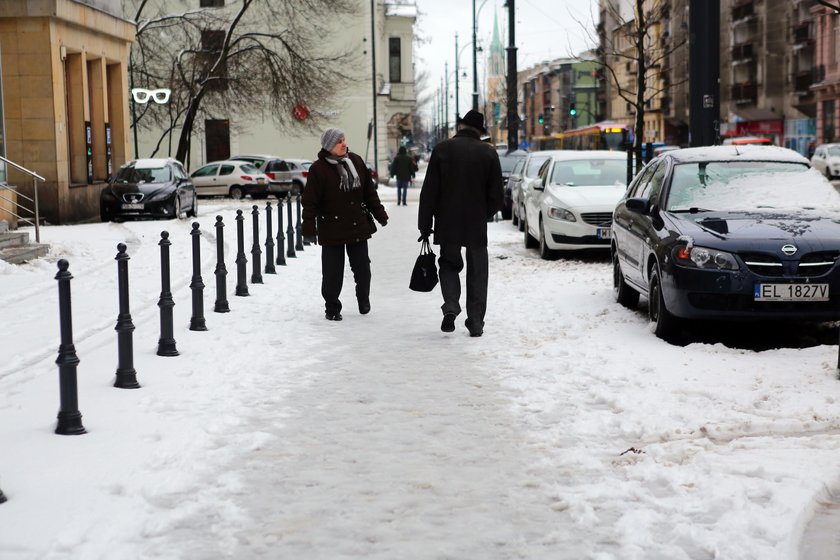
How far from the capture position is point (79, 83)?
97.7 feet

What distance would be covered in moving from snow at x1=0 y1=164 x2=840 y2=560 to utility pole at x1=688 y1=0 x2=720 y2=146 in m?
3.96

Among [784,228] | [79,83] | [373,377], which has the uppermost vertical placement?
[79,83]

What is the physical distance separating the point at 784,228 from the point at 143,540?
6213 millimetres

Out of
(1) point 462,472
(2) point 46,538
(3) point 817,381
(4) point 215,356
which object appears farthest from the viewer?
(4) point 215,356

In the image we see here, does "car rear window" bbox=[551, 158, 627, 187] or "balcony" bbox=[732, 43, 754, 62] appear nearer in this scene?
"car rear window" bbox=[551, 158, 627, 187]

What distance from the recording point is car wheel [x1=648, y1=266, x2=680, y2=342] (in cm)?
941

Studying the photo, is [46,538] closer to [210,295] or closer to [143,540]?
[143,540]

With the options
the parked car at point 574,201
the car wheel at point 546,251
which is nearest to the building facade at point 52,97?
the parked car at point 574,201

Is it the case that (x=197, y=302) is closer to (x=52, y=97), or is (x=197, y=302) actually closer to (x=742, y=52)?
(x=52, y=97)

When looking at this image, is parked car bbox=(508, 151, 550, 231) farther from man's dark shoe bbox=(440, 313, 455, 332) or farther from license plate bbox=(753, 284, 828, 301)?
license plate bbox=(753, 284, 828, 301)

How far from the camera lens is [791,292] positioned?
29.0ft

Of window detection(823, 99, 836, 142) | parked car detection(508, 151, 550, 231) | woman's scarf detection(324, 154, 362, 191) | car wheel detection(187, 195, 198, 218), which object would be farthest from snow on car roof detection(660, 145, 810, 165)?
window detection(823, 99, 836, 142)

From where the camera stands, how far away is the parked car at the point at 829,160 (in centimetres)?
4778

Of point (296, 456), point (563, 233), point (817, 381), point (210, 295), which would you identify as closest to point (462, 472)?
point (296, 456)
